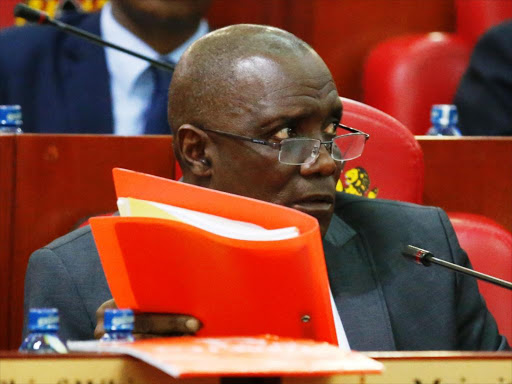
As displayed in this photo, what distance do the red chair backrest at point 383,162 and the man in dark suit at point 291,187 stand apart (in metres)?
0.18

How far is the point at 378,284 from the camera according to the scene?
1687 millimetres

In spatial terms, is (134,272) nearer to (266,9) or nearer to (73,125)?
(73,125)

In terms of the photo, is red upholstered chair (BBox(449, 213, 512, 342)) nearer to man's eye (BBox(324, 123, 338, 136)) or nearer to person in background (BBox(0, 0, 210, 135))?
man's eye (BBox(324, 123, 338, 136))

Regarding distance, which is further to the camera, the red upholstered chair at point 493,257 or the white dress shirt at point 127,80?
the white dress shirt at point 127,80

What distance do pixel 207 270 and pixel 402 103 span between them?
1811 millimetres

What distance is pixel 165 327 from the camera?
1.16 m

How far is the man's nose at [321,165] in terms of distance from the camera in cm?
155

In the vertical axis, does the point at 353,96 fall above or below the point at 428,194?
above

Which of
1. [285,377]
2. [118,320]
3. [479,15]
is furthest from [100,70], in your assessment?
[285,377]

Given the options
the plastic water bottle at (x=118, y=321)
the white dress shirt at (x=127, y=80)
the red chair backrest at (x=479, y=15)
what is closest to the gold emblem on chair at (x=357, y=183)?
the white dress shirt at (x=127, y=80)

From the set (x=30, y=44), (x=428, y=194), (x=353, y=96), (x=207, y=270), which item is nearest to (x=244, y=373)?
(x=207, y=270)

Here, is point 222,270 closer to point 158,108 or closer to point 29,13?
point 29,13

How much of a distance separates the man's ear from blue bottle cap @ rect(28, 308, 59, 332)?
0.64 meters

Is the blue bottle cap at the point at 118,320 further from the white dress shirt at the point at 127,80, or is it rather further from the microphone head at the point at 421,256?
the white dress shirt at the point at 127,80
